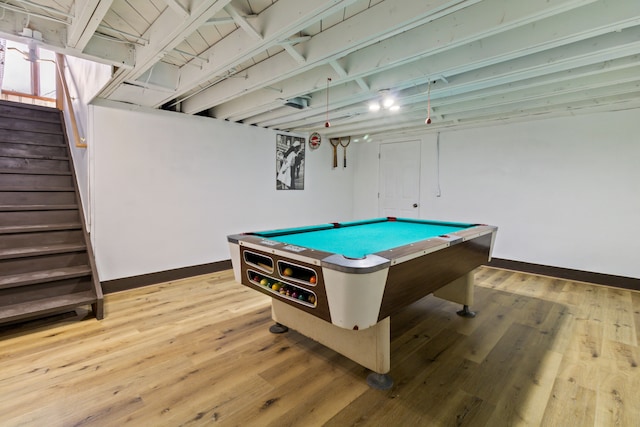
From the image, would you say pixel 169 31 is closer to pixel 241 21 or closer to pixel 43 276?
pixel 241 21

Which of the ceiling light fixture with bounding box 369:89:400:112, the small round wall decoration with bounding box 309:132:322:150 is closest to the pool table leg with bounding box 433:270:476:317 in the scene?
the ceiling light fixture with bounding box 369:89:400:112

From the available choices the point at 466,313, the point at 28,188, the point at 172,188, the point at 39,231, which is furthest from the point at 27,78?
the point at 466,313

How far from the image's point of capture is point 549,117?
13.8 ft

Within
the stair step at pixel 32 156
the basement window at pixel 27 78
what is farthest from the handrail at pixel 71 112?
the basement window at pixel 27 78

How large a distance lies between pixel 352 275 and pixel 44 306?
2809mm

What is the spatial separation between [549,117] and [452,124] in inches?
49.5

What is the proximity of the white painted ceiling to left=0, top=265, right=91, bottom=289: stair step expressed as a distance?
1.82 m

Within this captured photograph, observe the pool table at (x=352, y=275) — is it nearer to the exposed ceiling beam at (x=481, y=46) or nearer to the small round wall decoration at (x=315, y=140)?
the exposed ceiling beam at (x=481, y=46)

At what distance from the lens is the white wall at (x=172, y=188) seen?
345 centimetres

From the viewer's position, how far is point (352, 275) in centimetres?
153

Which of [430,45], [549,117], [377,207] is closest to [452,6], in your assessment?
[430,45]

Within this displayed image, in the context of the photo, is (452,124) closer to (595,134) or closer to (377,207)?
(595,134)

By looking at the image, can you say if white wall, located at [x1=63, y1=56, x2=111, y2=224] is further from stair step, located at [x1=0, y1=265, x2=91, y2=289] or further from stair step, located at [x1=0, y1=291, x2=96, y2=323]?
stair step, located at [x1=0, y1=291, x2=96, y2=323]

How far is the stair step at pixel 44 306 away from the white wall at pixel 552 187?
5092 mm
